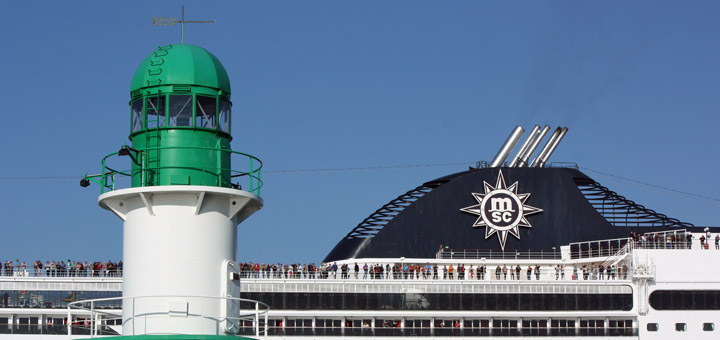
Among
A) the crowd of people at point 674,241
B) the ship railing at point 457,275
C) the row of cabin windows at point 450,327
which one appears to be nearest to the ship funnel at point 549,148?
the ship railing at point 457,275

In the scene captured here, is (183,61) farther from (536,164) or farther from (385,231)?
(536,164)

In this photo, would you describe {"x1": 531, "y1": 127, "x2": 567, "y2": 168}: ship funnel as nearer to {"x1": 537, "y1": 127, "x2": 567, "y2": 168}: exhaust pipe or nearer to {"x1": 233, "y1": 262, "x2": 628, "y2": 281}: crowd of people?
{"x1": 537, "y1": 127, "x2": 567, "y2": 168}: exhaust pipe

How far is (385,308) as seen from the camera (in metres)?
47.2

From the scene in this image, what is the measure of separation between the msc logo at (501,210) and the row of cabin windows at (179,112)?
36794 mm

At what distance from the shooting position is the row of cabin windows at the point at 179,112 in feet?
53.5

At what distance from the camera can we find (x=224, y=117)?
54.9 ft

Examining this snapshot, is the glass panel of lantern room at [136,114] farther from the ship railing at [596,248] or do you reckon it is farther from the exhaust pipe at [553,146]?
the exhaust pipe at [553,146]

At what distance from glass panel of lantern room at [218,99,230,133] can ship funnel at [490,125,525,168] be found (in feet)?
128

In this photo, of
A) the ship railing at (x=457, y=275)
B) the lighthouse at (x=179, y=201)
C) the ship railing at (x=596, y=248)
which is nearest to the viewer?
the lighthouse at (x=179, y=201)

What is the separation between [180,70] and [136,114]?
1.04m

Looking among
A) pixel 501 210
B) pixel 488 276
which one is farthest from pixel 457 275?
pixel 501 210

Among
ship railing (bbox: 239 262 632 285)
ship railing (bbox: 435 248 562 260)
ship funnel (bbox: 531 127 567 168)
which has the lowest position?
ship railing (bbox: 239 262 632 285)

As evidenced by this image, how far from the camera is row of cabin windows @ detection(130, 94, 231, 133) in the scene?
53.5ft

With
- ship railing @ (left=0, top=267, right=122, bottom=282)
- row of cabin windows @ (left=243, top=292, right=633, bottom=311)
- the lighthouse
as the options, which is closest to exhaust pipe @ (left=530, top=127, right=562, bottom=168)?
row of cabin windows @ (left=243, top=292, right=633, bottom=311)
